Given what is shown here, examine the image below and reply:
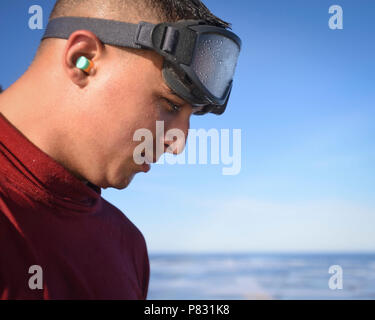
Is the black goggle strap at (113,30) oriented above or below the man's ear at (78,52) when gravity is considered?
above

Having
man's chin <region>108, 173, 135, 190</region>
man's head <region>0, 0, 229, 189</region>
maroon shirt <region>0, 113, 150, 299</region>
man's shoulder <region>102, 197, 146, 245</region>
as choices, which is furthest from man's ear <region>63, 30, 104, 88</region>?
man's shoulder <region>102, 197, 146, 245</region>

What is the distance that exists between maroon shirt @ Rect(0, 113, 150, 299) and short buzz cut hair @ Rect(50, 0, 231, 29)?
0.51 m

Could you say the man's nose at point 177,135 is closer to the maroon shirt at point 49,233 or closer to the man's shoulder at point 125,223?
the maroon shirt at point 49,233

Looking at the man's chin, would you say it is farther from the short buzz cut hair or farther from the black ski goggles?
the short buzz cut hair

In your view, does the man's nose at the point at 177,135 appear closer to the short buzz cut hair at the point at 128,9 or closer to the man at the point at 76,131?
the man at the point at 76,131

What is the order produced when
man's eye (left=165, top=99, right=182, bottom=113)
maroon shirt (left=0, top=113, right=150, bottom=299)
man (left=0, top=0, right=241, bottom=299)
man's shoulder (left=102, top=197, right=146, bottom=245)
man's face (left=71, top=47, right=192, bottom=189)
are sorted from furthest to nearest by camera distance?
1. man's shoulder (left=102, top=197, right=146, bottom=245)
2. man's eye (left=165, top=99, right=182, bottom=113)
3. man's face (left=71, top=47, right=192, bottom=189)
4. man (left=0, top=0, right=241, bottom=299)
5. maroon shirt (left=0, top=113, right=150, bottom=299)

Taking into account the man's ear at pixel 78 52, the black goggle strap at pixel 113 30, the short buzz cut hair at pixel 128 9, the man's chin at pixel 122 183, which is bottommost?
the man's chin at pixel 122 183

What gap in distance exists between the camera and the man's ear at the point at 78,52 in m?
1.44

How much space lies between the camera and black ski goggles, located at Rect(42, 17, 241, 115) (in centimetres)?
149

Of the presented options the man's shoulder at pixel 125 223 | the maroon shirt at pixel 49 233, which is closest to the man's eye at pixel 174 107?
the maroon shirt at pixel 49 233

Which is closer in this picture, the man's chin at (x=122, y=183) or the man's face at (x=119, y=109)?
the man's face at (x=119, y=109)

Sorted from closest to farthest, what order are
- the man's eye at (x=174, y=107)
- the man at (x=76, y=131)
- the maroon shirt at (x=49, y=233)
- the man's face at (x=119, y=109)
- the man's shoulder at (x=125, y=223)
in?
the maroon shirt at (x=49, y=233) < the man at (x=76, y=131) < the man's face at (x=119, y=109) < the man's eye at (x=174, y=107) < the man's shoulder at (x=125, y=223)

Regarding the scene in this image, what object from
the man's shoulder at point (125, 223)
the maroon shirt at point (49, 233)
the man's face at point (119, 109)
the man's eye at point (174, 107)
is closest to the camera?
the maroon shirt at point (49, 233)

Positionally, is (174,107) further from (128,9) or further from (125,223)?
(125,223)
